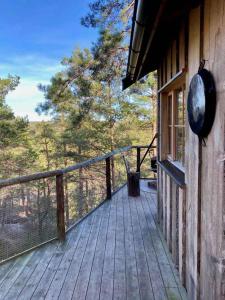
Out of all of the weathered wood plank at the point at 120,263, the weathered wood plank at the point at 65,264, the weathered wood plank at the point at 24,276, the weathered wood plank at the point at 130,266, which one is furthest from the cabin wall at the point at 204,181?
the weathered wood plank at the point at 24,276

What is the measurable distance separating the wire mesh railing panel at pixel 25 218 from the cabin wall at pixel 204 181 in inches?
69.9

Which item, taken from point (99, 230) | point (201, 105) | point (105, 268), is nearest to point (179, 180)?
point (201, 105)

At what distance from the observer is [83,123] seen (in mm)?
13758

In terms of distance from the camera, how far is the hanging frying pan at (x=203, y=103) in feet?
5.12

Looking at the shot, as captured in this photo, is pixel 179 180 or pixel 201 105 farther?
pixel 179 180

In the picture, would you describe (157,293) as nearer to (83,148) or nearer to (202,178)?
(202,178)

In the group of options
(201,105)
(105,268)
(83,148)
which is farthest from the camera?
(83,148)

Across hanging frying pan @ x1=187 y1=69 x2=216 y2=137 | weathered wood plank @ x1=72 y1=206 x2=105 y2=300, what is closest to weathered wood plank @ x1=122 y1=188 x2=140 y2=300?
weathered wood plank @ x1=72 y1=206 x2=105 y2=300

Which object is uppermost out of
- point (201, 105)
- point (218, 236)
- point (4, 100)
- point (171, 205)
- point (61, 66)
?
point (61, 66)

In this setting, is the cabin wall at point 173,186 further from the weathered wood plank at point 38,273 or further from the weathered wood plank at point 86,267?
the weathered wood plank at point 38,273

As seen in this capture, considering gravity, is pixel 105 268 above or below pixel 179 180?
below

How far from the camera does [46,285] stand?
245 centimetres

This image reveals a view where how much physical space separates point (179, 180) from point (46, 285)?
1.53 m

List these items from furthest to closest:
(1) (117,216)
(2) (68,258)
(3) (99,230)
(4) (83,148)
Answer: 1. (4) (83,148)
2. (1) (117,216)
3. (3) (99,230)
4. (2) (68,258)
